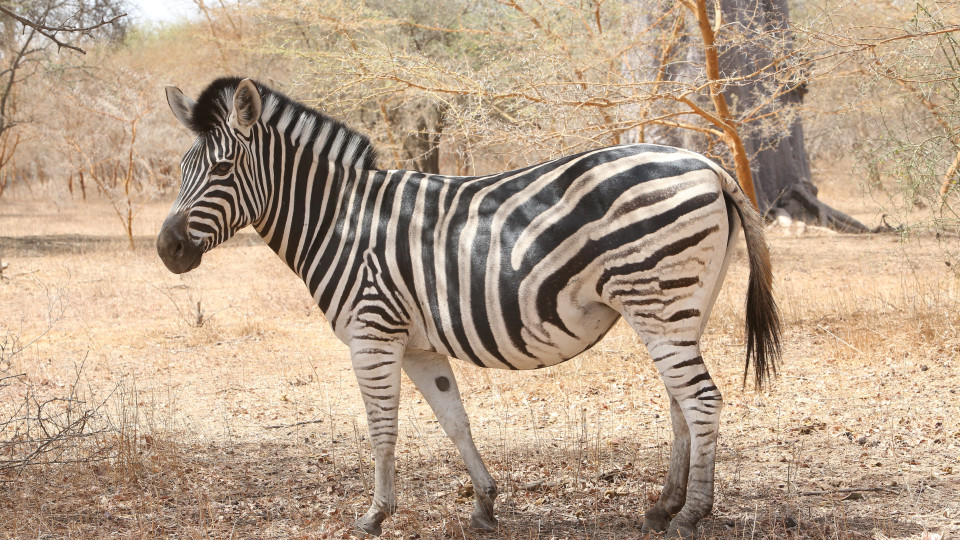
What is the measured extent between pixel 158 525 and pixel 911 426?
4.55 m

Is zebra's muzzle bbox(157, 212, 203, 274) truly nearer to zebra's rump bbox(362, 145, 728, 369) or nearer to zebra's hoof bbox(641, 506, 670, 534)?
zebra's rump bbox(362, 145, 728, 369)

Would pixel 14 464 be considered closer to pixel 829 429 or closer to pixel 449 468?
pixel 449 468

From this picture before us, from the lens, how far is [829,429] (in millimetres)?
5277

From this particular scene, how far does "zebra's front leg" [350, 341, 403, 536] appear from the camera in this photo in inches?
151

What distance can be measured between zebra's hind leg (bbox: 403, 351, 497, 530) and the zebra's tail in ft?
4.58

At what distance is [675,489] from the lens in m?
3.87

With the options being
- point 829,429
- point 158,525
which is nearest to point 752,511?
point 829,429

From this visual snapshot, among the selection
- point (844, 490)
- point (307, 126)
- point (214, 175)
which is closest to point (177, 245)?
point (214, 175)

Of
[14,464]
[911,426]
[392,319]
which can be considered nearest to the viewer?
[392,319]

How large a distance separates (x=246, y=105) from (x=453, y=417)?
187 cm

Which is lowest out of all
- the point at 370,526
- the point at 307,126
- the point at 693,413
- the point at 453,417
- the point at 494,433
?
the point at 370,526

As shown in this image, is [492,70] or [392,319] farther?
[492,70]

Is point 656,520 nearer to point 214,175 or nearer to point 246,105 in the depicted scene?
point 214,175

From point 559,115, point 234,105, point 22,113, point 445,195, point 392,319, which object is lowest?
point 392,319
